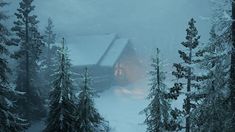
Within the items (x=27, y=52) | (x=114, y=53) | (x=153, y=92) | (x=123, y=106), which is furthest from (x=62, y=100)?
(x=114, y=53)

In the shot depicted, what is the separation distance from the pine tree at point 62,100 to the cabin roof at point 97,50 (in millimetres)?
38742

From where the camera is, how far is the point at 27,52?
1281 inches

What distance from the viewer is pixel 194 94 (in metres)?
14.0

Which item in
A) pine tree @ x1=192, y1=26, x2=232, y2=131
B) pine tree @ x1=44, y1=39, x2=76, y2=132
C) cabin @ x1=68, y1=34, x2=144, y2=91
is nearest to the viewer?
pine tree @ x1=192, y1=26, x2=232, y2=131

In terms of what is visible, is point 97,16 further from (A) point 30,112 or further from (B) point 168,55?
(A) point 30,112

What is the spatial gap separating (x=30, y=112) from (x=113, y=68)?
28.6 metres

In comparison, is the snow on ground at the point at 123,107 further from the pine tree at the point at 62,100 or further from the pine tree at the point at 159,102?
the pine tree at the point at 62,100

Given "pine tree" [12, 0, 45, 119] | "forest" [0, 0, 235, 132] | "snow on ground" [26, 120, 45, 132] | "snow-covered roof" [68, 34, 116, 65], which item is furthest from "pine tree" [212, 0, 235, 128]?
"snow-covered roof" [68, 34, 116, 65]

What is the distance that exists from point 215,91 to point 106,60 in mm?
49942

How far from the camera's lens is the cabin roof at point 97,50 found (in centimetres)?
6140

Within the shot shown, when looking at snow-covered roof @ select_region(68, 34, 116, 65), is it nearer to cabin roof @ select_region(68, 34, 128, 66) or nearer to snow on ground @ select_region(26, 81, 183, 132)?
cabin roof @ select_region(68, 34, 128, 66)

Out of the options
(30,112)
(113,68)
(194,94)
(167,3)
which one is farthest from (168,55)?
(194,94)

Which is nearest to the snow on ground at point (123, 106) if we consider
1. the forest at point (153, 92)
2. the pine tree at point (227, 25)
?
the forest at point (153, 92)

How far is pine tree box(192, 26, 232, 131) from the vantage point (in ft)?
41.2
